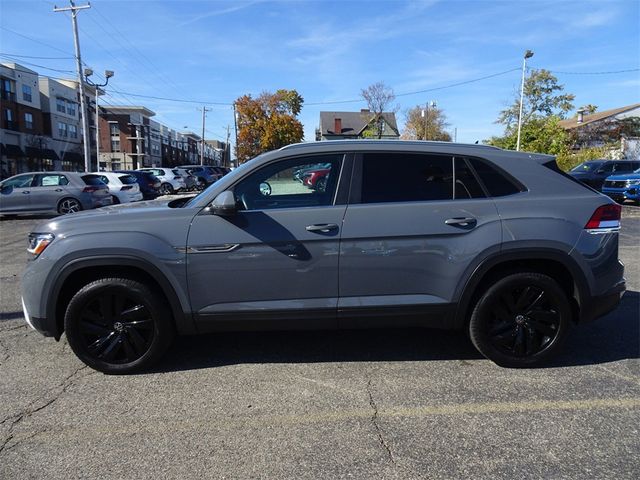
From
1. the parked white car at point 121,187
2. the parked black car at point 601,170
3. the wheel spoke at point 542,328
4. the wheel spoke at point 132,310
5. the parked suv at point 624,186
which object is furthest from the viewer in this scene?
the parked black car at point 601,170

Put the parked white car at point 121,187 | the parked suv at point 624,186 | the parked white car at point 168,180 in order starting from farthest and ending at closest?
the parked white car at point 168,180
the parked suv at point 624,186
the parked white car at point 121,187

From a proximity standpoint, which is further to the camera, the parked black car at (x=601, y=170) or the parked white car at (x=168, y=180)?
the parked white car at (x=168, y=180)

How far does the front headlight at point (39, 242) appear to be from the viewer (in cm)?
362

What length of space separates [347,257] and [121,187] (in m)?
16.3

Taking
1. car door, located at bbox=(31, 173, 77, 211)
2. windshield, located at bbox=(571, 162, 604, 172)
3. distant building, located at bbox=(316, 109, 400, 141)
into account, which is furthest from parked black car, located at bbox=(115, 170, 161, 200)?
distant building, located at bbox=(316, 109, 400, 141)

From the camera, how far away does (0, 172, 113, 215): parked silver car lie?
14805 mm

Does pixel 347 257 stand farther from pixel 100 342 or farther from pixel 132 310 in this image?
pixel 100 342

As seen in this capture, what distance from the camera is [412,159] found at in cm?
382

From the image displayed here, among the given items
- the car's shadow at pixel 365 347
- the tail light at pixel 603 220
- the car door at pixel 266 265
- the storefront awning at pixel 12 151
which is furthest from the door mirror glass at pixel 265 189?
the storefront awning at pixel 12 151

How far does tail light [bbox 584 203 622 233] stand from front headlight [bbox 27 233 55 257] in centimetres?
413

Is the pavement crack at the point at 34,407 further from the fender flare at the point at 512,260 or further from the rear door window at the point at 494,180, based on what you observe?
the rear door window at the point at 494,180

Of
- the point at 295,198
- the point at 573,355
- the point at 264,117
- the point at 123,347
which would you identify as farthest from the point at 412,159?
the point at 264,117

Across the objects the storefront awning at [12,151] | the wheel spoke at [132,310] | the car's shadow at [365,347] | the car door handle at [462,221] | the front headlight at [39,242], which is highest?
the storefront awning at [12,151]

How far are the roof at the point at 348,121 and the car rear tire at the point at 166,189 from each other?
1784 inches
